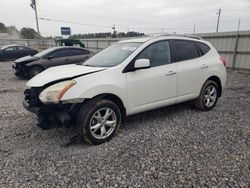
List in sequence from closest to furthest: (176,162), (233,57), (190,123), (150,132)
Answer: (176,162) → (150,132) → (190,123) → (233,57)

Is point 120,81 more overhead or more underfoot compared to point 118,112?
more overhead

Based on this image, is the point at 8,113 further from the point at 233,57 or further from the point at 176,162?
the point at 233,57

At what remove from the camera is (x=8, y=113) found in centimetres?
452

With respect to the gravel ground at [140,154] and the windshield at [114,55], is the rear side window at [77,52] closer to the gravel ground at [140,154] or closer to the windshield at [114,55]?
the gravel ground at [140,154]

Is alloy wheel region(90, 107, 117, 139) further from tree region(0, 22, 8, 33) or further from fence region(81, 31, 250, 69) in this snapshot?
tree region(0, 22, 8, 33)

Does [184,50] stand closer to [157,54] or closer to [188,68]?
[188,68]

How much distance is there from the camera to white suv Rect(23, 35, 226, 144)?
2840 mm

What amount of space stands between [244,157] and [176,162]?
1.01 meters

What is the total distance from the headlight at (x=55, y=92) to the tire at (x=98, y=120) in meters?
0.37

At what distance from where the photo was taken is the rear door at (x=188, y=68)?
3.89 m

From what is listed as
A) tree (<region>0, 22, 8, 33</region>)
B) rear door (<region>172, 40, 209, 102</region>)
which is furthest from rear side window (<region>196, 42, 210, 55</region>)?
tree (<region>0, 22, 8, 33</region>)

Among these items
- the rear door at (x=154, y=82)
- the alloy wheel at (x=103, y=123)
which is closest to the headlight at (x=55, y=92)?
the alloy wheel at (x=103, y=123)

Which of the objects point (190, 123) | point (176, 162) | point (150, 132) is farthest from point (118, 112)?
point (190, 123)

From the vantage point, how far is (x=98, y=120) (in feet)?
9.95
